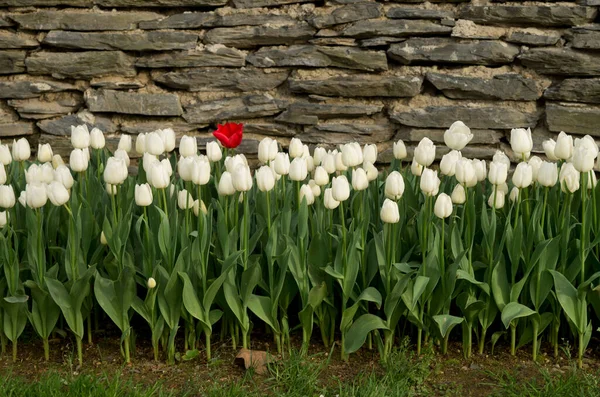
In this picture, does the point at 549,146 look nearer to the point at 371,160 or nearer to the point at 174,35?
the point at 371,160

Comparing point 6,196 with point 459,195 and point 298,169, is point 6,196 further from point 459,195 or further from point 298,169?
point 459,195

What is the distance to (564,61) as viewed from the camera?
4316 millimetres

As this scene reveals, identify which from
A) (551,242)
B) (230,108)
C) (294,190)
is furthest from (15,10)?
(551,242)

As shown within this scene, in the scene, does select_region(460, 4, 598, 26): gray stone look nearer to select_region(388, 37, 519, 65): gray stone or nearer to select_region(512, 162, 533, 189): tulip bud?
select_region(388, 37, 519, 65): gray stone

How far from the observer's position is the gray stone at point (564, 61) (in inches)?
169

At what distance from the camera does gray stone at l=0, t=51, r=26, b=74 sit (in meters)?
4.66

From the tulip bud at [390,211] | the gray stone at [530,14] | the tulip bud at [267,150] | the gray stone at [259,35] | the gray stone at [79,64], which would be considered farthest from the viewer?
the gray stone at [79,64]

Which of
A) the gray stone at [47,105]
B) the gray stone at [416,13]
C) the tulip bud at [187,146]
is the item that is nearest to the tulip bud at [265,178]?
the tulip bud at [187,146]

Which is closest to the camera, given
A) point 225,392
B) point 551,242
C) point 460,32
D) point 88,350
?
point 225,392

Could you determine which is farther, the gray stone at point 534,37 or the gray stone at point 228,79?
the gray stone at point 228,79

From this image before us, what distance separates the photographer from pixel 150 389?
8.78 ft

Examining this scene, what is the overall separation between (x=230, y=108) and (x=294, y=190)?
4.86 feet

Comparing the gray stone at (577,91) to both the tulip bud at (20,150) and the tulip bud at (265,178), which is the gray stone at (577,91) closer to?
the tulip bud at (265,178)

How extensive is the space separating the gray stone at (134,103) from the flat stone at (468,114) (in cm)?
112
